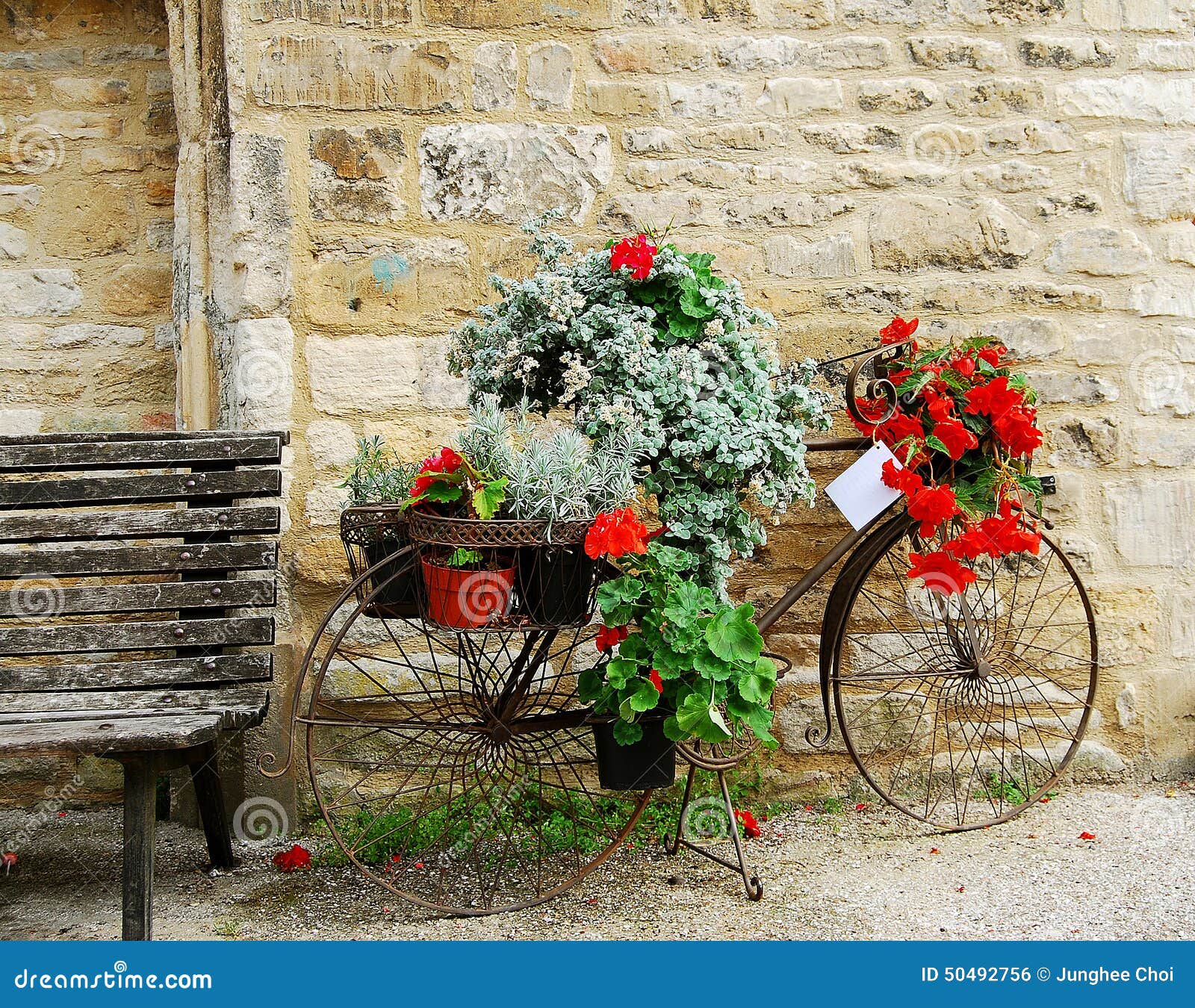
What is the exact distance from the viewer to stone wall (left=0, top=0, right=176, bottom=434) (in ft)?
11.3

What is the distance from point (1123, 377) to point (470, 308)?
197 cm

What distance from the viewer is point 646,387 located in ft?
7.99

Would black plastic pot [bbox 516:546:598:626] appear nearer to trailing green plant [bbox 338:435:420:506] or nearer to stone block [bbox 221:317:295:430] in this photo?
trailing green plant [bbox 338:435:420:506]

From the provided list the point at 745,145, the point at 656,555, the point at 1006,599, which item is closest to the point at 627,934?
the point at 656,555

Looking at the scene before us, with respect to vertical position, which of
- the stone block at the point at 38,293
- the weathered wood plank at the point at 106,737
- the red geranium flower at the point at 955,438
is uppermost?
the stone block at the point at 38,293

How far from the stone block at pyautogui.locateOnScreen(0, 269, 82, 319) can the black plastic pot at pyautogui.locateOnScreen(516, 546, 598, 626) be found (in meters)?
1.99

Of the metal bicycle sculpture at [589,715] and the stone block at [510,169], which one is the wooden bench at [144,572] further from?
the stone block at [510,169]

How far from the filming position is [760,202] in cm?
323

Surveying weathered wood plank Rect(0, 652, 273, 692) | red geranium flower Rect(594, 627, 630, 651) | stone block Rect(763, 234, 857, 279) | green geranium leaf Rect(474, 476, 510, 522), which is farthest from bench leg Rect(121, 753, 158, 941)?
stone block Rect(763, 234, 857, 279)

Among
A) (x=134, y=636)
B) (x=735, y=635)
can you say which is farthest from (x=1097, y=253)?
(x=134, y=636)

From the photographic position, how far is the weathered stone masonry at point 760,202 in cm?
311

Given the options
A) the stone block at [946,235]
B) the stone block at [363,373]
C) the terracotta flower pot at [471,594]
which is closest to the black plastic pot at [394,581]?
the terracotta flower pot at [471,594]

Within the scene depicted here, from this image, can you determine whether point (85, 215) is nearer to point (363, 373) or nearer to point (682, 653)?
point (363, 373)

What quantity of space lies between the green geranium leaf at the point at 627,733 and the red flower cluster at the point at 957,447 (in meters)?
0.87
